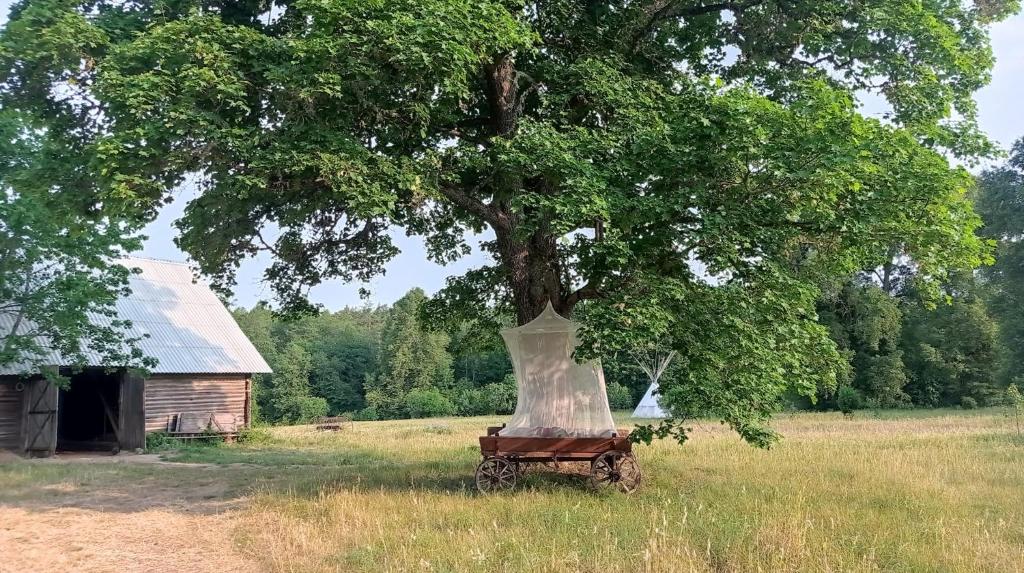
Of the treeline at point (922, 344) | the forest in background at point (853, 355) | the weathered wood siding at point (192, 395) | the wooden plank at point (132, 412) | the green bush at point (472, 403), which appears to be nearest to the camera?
the wooden plank at point (132, 412)

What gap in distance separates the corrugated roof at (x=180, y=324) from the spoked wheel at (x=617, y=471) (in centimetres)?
1818

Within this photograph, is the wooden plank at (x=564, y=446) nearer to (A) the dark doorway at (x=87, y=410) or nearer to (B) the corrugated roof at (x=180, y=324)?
(B) the corrugated roof at (x=180, y=324)

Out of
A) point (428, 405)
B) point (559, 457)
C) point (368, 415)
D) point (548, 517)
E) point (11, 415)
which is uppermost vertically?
point (11, 415)

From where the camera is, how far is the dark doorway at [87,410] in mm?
24484

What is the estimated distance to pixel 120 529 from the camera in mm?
9570

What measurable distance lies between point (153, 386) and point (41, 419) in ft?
11.6

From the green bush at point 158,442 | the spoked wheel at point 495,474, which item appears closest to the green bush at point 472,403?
the green bush at point 158,442

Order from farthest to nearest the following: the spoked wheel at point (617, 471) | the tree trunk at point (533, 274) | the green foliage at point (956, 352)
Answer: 1. the green foliage at point (956, 352)
2. the tree trunk at point (533, 274)
3. the spoked wheel at point (617, 471)

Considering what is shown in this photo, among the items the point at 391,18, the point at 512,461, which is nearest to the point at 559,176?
the point at 391,18

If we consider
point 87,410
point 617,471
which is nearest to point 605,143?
point 617,471

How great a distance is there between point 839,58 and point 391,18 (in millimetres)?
7450

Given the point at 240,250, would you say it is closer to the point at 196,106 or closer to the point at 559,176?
the point at 196,106

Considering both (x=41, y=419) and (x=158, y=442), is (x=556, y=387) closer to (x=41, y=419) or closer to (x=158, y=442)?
(x=158, y=442)

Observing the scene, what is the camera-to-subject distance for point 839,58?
36.9ft
